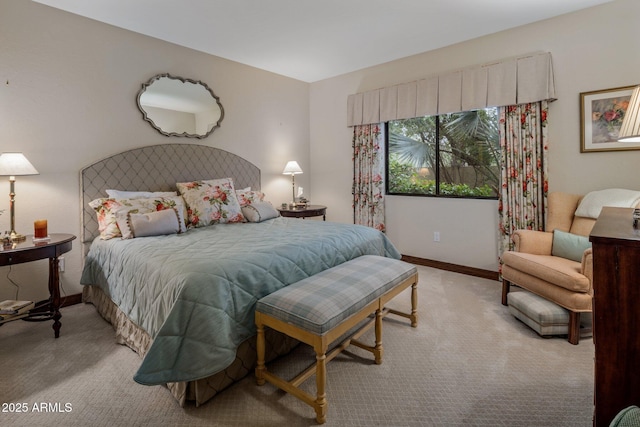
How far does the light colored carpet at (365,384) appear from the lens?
1685 mm

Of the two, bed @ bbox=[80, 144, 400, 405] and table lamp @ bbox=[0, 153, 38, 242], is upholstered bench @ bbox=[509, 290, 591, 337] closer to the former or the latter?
bed @ bbox=[80, 144, 400, 405]

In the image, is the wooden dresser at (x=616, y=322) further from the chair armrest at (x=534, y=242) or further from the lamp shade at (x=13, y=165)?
the lamp shade at (x=13, y=165)

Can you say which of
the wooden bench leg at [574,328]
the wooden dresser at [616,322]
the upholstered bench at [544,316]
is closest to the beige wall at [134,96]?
the upholstered bench at [544,316]

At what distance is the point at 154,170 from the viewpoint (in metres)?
3.59

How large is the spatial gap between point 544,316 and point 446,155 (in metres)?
2.33

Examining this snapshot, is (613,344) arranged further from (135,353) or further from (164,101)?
(164,101)

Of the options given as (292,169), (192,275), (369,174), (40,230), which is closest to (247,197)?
(292,169)

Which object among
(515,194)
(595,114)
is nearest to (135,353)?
(515,194)

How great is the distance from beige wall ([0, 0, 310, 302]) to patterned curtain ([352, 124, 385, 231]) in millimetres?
2196

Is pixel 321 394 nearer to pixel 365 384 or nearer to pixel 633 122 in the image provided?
pixel 365 384

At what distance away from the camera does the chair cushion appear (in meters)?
2.31

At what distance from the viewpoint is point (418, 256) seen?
175 inches

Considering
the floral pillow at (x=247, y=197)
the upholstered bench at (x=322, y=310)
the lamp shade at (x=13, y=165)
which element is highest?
the lamp shade at (x=13, y=165)

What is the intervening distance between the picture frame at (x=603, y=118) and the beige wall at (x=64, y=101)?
4016 millimetres
